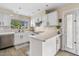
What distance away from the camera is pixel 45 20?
1484 millimetres

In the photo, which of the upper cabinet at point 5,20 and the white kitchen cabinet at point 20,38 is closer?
the upper cabinet at point 5,20

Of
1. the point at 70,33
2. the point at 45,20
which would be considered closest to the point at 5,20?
the point at 45,20

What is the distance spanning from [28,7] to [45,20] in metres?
0.35

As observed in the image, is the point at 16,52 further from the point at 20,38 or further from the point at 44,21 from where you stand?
the point at 44,21

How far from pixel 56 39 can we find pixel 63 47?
18 cm

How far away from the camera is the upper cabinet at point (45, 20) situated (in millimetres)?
1445

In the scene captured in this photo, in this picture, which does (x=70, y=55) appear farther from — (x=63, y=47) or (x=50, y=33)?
(x=50, y=33)

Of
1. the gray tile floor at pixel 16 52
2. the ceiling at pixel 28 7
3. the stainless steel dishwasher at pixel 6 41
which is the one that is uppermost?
the ceiling at pixel 28 7

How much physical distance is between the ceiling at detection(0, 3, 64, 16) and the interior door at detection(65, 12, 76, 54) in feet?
0.83

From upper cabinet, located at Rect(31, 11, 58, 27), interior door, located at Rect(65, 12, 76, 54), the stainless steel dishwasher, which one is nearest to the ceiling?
upper cabinet, located at Rect(31, 11, 58, 27)

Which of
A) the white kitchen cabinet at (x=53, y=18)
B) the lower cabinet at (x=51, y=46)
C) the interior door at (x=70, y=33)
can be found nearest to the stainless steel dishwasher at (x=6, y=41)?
the lower cabinet at (x=51, y=46)

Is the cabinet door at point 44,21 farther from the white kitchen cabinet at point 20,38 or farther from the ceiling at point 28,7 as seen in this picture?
the white kitchen cabinet at point 20,38

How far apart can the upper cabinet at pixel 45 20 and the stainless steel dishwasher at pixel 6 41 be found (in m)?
0.45

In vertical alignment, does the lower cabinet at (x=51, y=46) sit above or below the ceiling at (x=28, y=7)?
below
